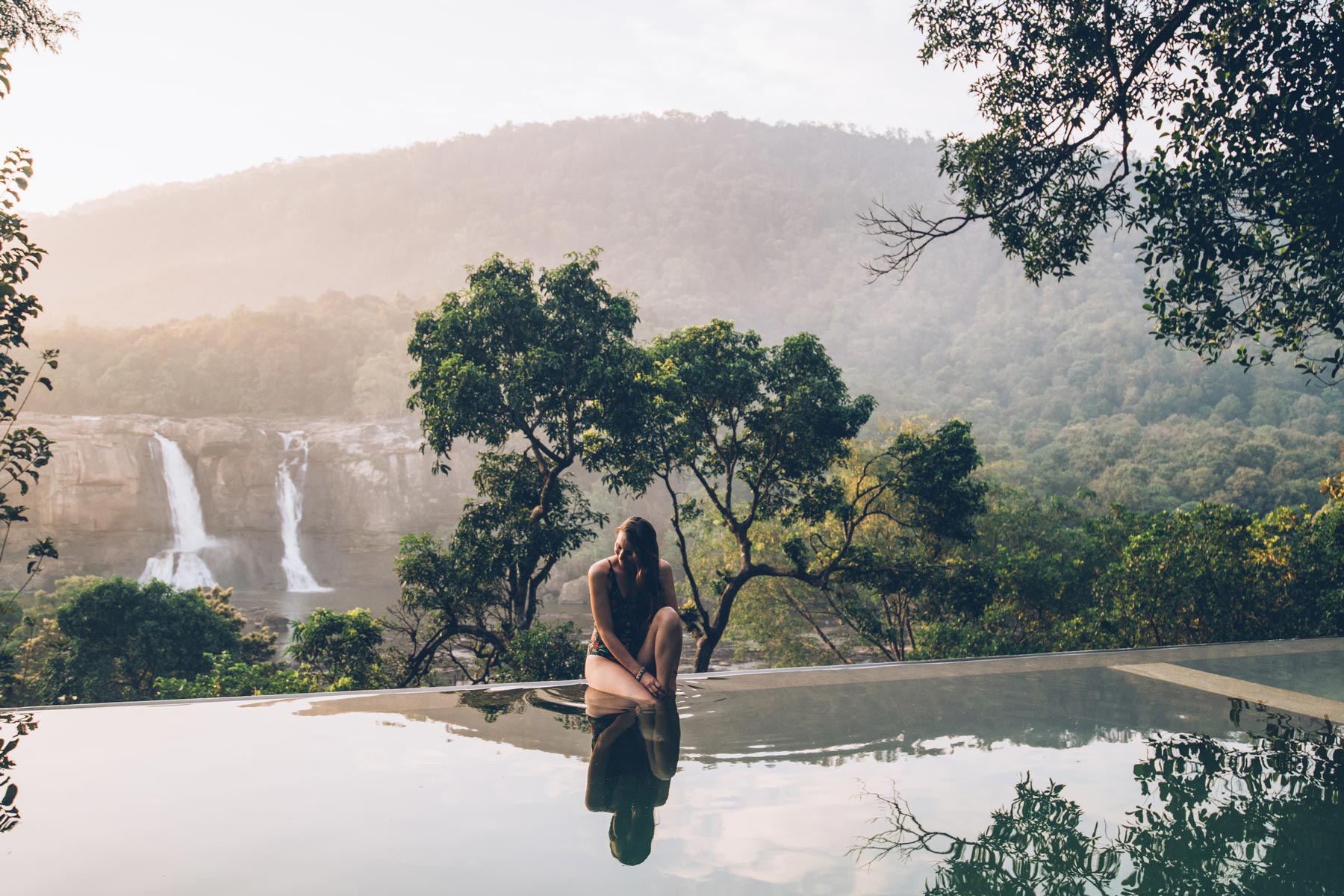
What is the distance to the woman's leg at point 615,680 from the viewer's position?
3.56 metres

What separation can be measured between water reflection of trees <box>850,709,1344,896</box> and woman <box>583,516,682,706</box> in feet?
3.85

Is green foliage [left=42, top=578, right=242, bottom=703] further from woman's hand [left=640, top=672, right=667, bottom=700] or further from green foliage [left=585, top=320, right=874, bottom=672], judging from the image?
woman's hand [left=640, top=672, right=667, bottom=700]

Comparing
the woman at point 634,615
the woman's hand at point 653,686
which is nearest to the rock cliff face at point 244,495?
the woman at point 634,615

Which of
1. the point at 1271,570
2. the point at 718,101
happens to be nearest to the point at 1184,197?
the point at 1271,570

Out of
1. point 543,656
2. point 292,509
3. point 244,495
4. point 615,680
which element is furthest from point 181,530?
point 615,680

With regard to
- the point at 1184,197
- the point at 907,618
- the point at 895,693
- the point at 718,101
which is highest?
the point at 718,101

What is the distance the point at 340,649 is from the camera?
8352mm

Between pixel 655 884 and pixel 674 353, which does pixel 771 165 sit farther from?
pixel 655 884

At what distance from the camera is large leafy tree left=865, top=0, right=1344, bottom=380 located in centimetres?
450

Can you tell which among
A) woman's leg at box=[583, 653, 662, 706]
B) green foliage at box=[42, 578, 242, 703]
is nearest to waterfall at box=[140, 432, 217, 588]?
green foliage at box=[42, 578, 242, 703]

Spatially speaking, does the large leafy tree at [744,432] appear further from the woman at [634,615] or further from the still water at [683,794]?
the still water at [683,794]

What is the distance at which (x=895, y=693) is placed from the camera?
401cm

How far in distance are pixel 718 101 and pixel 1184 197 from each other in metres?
88.0

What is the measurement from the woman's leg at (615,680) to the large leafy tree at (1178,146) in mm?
2832
